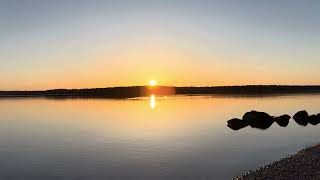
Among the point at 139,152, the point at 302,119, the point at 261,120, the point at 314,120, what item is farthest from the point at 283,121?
the point at 139,152

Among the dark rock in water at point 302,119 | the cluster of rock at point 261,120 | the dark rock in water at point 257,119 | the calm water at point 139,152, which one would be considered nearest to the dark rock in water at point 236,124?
the cluster of rock at point 261,120

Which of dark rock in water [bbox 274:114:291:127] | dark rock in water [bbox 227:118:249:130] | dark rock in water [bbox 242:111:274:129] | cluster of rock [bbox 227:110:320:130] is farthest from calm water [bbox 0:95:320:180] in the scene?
dark rock in water [bbox 242:111:274:129]

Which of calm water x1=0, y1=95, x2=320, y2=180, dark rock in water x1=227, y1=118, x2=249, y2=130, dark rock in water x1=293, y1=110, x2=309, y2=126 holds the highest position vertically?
dark rock in water x1=293, y1=110, x2=309, y2=126

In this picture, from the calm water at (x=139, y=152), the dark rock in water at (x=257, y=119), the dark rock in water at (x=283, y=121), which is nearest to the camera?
the calm water at (x=139, y=152)

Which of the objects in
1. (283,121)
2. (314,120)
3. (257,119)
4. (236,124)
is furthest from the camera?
(314,120)

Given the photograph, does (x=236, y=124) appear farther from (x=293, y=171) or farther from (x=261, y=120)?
(x=293, y=171)

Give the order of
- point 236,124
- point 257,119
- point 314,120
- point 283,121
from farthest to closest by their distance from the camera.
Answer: point 314,120, point 283,121, point 257,119, point 236,124

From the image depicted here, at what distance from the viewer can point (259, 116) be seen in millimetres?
61500

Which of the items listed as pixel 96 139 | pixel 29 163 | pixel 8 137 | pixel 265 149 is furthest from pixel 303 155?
pixel 8 137

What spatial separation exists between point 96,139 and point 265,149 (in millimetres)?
18350

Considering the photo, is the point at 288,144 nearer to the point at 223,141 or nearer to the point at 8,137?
the point at 223,141

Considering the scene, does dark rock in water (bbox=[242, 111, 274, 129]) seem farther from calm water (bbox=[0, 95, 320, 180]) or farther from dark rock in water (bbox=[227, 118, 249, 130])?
calm water (bbox=[0, 95, 320, 180])

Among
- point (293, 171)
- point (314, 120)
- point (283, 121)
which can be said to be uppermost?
point (314, 120)

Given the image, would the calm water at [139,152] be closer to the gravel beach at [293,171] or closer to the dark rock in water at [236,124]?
the gravel beach at [293,171]
